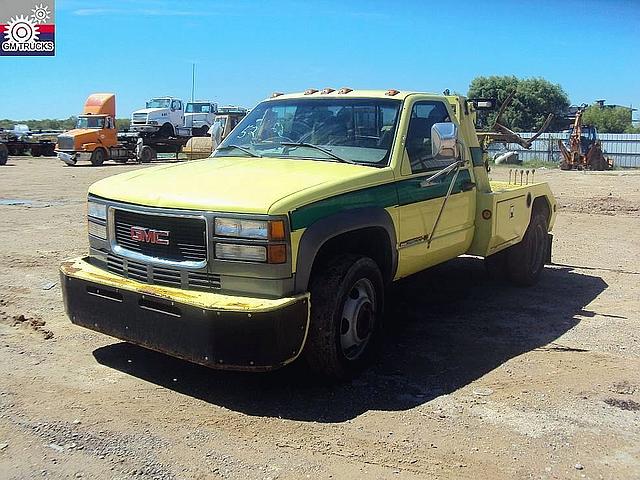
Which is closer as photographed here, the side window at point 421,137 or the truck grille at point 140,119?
the side window at point 421,137

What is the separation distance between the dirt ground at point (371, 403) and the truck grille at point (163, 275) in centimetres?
76

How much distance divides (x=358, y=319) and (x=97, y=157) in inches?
1195

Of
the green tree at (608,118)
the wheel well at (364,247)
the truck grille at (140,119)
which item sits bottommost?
the wheel well at (364,247)

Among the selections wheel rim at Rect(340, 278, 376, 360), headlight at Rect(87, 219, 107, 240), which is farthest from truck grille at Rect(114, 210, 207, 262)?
wheel rim at Rect(340, 278, 376, 360)

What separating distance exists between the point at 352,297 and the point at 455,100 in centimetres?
279

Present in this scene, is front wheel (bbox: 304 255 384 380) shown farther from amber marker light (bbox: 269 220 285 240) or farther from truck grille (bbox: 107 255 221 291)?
truck grille (bbox: 107 255 221 291)

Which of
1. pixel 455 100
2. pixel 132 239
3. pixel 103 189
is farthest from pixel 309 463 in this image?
pixel 455 100

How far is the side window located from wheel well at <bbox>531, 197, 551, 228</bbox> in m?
2.30

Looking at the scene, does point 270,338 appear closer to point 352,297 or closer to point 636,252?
point 352,297

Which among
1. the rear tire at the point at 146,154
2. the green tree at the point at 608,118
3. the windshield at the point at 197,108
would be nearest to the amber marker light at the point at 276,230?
the rear tire at the point at 146,154

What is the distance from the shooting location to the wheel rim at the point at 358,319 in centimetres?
484

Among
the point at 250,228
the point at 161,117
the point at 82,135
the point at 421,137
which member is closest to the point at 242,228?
the point at 250,228

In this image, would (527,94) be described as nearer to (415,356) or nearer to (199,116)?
(199,116)

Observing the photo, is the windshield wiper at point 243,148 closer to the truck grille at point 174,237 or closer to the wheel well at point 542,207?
the truck grille at point 174,237
